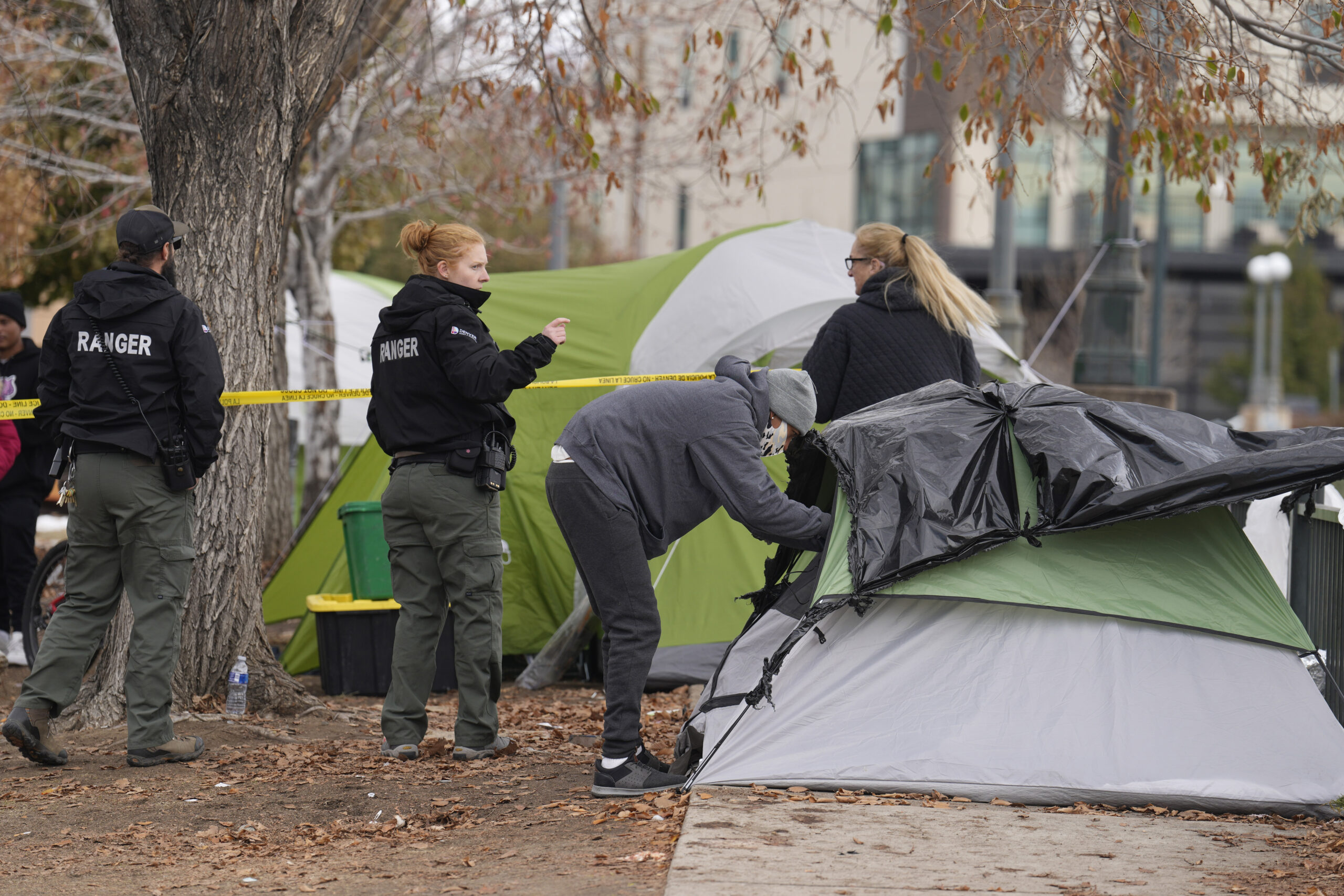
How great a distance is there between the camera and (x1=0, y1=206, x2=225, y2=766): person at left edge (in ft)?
16.1

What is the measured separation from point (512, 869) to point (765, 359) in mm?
3966

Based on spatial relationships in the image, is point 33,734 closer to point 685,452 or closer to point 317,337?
point 685,452

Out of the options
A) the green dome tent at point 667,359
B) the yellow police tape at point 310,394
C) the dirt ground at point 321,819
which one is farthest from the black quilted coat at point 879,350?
the dirt ground at point 321,819

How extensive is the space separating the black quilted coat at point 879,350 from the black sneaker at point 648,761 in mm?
1704

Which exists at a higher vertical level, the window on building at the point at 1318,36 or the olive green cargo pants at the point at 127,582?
the window on building at the point at 1318,36

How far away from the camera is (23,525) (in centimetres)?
734

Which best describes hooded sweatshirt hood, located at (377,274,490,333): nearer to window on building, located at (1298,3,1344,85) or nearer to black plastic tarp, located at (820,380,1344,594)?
black plastic tarp, located at (820,380,1344,594)

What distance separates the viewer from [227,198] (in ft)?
19.0

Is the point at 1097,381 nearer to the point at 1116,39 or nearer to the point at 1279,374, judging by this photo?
the point at 1116,39

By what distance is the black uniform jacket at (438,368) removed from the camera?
15.7 feet

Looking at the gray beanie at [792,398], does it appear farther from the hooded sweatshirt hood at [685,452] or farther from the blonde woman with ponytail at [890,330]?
the blonde woman with ponytail at [890,330]

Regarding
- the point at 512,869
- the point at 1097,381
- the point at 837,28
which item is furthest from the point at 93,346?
the point at 1097,381

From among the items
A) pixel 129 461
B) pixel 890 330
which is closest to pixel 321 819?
pixel 129 461

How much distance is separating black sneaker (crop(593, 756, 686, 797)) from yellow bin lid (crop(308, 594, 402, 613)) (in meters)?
2.58
